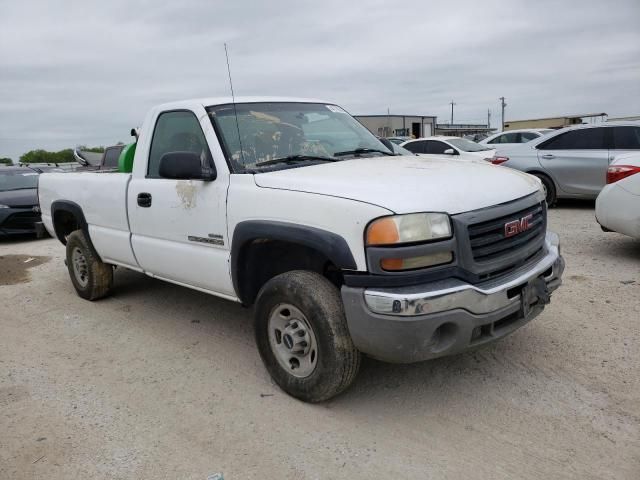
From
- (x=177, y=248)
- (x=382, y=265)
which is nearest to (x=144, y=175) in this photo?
(x=177, y=248)

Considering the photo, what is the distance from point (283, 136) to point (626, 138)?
7.50 meters

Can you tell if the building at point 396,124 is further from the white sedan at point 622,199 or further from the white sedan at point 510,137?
the white sedan at point 622,199

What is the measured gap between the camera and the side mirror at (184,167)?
3613 millimetres

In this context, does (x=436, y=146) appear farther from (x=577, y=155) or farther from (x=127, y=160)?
(x=127, y=160)

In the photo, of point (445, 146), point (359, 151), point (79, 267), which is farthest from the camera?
point (445, 146)

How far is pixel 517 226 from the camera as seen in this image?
10.4 feet

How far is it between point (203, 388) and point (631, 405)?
265cm

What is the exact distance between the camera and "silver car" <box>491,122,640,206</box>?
9156 mm

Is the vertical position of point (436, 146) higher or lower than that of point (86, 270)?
higher

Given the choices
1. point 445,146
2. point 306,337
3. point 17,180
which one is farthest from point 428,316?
point 445,146

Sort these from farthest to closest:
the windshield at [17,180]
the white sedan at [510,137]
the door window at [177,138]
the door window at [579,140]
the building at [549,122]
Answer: the building at [549,122] → the white sedan at [510,137] → the windshield at [17,180] → the door window at [579,140] → the door window at [177,138]

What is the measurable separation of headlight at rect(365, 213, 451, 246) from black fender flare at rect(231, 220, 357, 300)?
0.17m

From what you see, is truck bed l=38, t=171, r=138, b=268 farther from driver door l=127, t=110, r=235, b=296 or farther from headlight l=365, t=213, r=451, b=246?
headlight l=365, t=213, r=451, b=246

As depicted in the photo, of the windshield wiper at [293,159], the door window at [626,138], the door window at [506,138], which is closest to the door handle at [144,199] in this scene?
the windshield wiper at [293,159]
